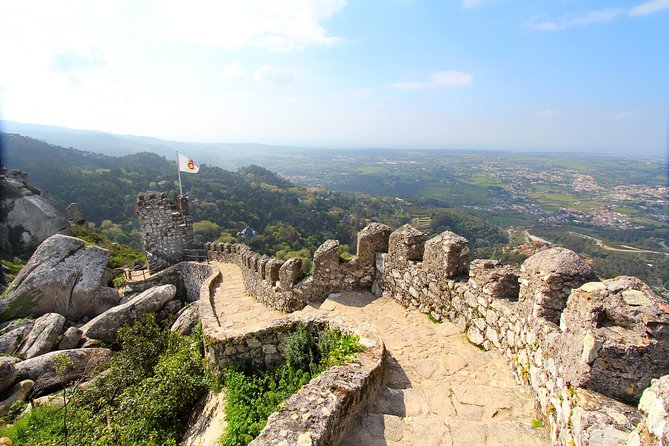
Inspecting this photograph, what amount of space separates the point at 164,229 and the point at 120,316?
5864 mm

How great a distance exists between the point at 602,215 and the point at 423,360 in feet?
222

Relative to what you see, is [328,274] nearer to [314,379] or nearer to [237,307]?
[237,307]

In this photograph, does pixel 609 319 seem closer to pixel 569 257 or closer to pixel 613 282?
pixel 613 282

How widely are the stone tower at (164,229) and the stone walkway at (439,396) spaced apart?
43.0ft

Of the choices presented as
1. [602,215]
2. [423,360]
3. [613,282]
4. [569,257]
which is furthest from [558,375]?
[602,215]

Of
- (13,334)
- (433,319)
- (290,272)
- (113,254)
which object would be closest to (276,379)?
(433,319)

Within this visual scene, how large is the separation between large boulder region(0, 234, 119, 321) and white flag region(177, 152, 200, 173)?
19.2 feet

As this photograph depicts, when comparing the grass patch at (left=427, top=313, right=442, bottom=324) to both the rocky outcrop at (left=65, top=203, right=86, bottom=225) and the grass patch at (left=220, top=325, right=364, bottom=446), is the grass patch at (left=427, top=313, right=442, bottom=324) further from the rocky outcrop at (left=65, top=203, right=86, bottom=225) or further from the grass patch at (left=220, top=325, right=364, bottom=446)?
the rocky outcrop at (left=65, top=203, right=86, bottom=225)

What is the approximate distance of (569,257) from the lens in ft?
12.4

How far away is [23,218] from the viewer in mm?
19922

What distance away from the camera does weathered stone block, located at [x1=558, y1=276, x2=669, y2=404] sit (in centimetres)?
258

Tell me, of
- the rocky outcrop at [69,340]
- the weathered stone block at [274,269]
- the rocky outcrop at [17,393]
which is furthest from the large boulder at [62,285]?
the weathered stone block at [274,269]

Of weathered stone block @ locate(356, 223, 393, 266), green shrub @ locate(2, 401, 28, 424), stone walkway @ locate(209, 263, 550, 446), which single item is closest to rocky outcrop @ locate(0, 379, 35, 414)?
green shrub @ locate(2, 401, 28, 424)

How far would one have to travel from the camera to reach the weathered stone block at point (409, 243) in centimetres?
690
